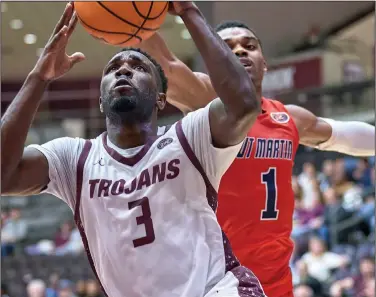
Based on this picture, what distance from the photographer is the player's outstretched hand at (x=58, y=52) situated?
2906 millimetres

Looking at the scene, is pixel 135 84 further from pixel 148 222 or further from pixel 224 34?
pixel 224 34

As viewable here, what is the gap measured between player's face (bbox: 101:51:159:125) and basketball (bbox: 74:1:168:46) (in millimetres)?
115

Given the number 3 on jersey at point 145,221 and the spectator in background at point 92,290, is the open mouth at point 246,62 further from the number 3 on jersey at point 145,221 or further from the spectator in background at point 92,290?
the spectator in background at point 92,290

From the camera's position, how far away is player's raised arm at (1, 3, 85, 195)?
275 centimetres

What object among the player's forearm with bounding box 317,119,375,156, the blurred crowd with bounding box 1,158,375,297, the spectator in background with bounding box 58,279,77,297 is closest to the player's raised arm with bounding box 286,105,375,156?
the player's forearm with bounding box 317,119,375,156

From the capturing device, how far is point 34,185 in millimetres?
2973

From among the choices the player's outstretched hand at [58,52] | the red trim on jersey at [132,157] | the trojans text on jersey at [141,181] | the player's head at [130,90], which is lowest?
the trojans text on jersey at [141,181]

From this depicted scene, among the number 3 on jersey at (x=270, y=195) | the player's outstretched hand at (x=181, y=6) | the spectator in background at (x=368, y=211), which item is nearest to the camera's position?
the player's outstretched hand at (x=181, y=6)

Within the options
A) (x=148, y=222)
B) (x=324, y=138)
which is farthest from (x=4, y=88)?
(x=148, y=222)

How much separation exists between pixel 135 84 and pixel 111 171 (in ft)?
1.31

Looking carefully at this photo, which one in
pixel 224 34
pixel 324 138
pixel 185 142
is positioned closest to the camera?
pixel 185 142

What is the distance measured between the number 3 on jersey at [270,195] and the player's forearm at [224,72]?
4.24 feet

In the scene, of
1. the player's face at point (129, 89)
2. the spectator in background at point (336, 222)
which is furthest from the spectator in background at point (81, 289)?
the player's face at point (129, 89)

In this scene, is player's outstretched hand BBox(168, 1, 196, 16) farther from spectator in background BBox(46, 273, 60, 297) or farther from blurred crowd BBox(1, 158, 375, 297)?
spectator in background BBox(46, 273, 60, 297)
